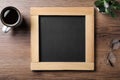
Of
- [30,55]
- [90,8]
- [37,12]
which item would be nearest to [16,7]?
[37,12]

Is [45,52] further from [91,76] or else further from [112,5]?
[112,5]

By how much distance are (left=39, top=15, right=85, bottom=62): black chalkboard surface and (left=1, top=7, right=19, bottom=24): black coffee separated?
0.36ft

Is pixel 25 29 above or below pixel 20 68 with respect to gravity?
above

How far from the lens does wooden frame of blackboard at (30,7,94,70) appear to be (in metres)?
1.11

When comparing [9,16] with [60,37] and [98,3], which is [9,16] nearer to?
[60,37]

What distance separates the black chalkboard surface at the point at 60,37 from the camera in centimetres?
→ 112

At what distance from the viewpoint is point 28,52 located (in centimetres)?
113

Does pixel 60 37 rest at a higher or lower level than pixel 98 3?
lower

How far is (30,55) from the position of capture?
113cm

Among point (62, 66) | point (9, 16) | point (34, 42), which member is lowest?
point (62, 66)

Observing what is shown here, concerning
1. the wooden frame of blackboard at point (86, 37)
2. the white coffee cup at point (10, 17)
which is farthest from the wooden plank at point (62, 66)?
the white coffee cup at point (10, 17)

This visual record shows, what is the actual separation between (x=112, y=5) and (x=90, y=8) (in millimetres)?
92

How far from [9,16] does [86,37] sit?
33cm

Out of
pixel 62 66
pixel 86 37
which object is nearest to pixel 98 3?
pixel 86 37
